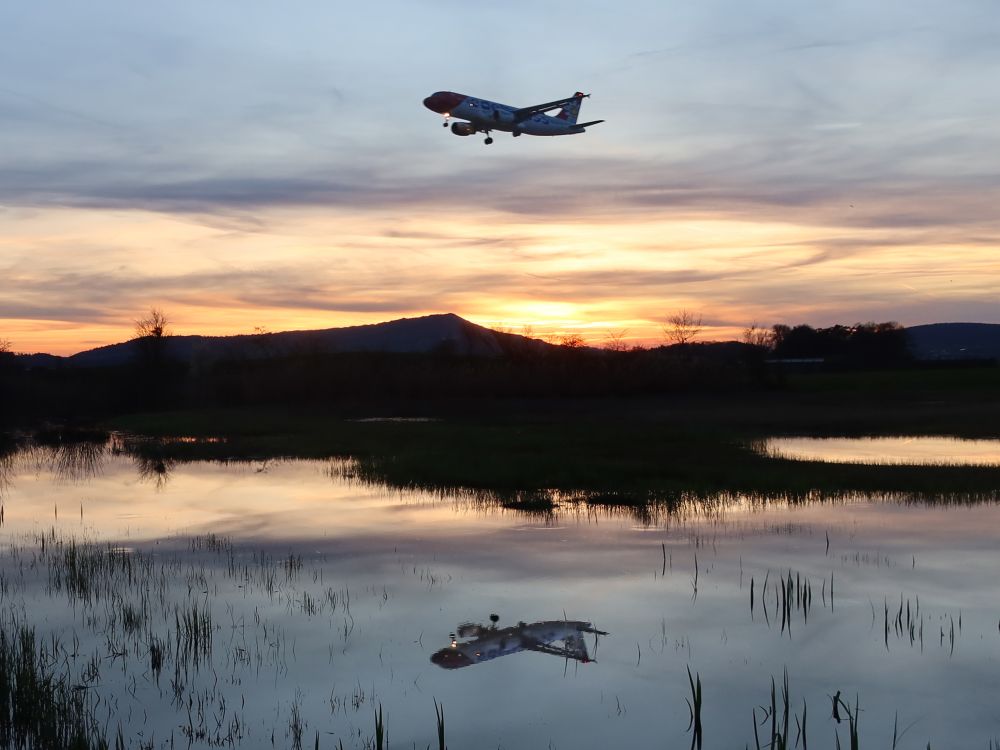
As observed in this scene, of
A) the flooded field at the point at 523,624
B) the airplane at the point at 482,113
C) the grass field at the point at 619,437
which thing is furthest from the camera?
the airplane at the point at 482,113

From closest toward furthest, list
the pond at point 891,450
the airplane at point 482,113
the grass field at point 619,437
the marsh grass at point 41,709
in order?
the marsh grass at point 41,709, the grass field at point 619,437, the pond at point 891,450, the airplane at point 482,113

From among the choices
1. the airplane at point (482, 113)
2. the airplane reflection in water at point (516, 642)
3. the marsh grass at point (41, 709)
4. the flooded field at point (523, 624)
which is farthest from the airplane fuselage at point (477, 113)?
the marsh grass at point (41, 709)

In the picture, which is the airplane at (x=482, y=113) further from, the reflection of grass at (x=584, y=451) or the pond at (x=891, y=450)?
the pond at (x=891, y=450)

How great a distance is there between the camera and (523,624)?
41.1 feet

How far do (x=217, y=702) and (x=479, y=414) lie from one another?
45.6 meters

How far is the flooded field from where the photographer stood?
9.27 meters

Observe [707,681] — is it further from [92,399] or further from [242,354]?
[242,354]

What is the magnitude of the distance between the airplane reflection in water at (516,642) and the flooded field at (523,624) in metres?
0.04

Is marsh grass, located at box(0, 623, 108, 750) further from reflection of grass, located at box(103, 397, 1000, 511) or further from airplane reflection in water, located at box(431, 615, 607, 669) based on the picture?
reflection of grass, located at box(103, 397, 1000, 511)

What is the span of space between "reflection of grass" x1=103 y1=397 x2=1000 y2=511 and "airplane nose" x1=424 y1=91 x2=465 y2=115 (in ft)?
53.3

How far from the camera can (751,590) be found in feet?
45.3

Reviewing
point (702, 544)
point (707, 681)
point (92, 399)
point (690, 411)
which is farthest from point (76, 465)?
point (92, 399)

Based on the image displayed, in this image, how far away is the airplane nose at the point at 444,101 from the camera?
49.3 m

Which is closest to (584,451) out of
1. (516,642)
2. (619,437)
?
(619,437)
